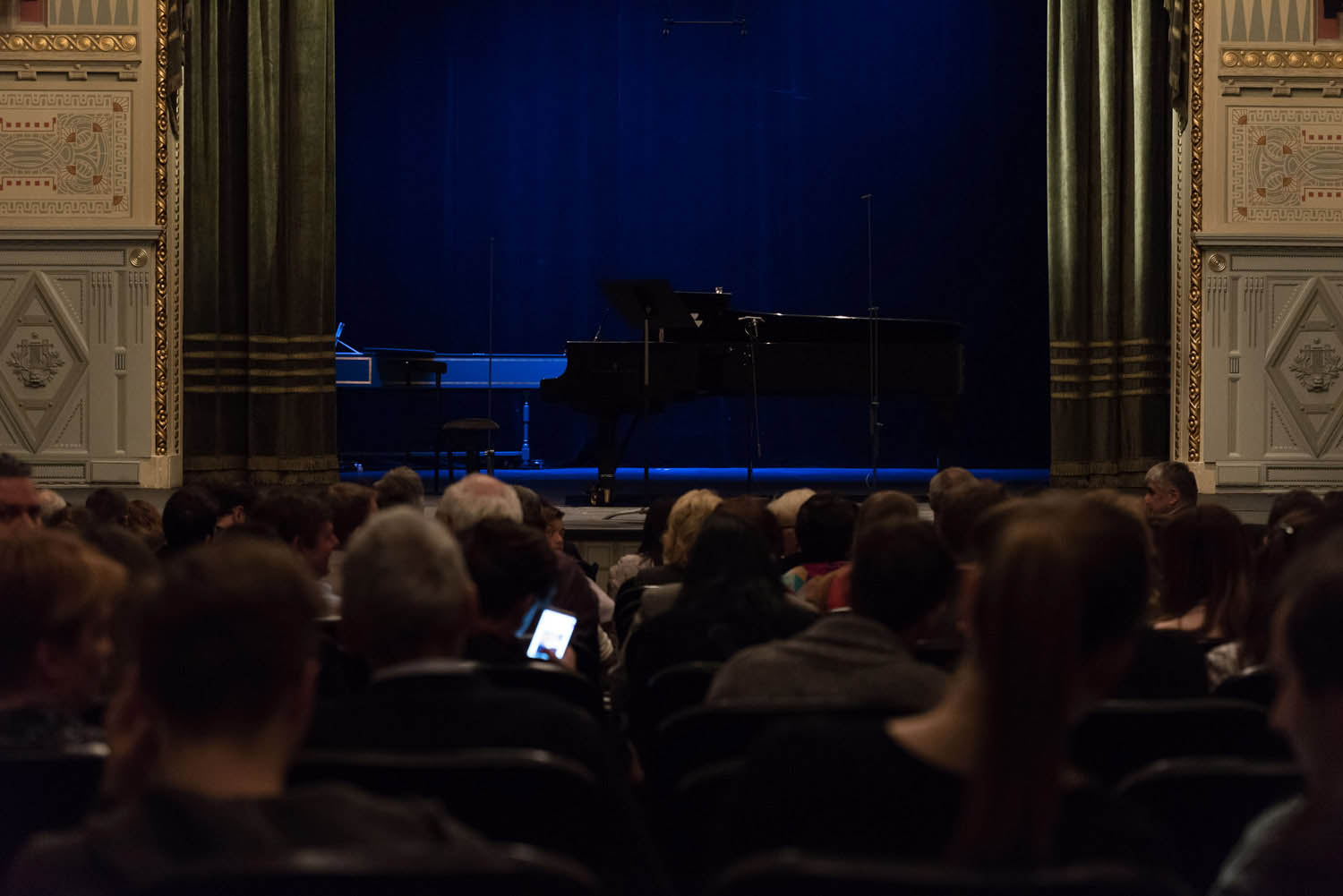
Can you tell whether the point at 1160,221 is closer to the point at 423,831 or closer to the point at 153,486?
the point at 153,486

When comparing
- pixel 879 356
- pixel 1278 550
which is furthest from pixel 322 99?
pixel 1278 550

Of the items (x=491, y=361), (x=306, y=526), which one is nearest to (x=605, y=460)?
(x=491, y=361)

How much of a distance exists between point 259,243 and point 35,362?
150cm

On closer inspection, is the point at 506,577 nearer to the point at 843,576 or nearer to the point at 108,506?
the point at 843,576

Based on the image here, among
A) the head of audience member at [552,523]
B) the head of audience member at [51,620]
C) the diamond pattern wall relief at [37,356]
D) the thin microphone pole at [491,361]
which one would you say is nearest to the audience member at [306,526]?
the head of audience member at [552,523]

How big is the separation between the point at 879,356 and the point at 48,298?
16.7 feet

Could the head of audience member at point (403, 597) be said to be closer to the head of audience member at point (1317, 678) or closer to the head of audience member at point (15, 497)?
the head of audience member at point (1317, 678)

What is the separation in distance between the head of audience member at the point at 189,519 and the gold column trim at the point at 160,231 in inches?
205

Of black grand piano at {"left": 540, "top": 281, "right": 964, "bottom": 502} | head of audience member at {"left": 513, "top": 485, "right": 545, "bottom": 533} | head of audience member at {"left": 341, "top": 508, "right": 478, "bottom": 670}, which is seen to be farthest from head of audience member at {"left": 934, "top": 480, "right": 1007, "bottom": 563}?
black grand piano at {"left": 540, "top": 281, "right": 964, "bottom": 502}

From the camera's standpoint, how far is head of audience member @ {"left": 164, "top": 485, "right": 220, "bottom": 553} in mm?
4293

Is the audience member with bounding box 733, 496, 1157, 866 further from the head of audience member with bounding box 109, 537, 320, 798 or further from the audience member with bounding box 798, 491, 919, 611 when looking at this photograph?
the audience member with bounding box 798, 491, 919, 611

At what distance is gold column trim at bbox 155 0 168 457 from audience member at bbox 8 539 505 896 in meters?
8.11

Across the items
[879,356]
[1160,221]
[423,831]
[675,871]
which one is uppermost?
[1160,221]

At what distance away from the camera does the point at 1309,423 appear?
9.08 meters
